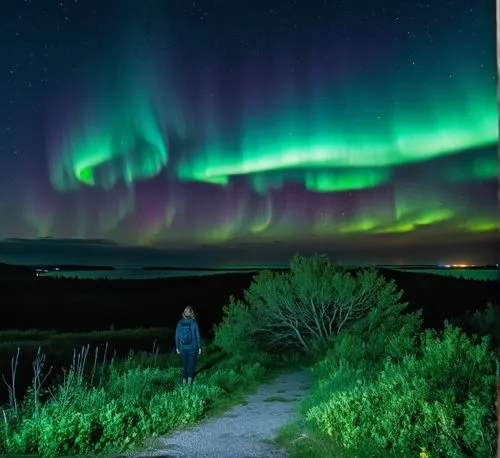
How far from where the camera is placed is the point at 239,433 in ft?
29.0

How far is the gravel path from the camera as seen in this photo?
7836 millimetres

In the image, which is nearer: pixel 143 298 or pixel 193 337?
pixel 193 337

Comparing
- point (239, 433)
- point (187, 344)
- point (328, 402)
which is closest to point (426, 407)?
point (328, 402)

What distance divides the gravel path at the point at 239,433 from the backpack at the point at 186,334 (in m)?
1.84

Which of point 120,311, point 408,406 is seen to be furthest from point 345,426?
point 120,311

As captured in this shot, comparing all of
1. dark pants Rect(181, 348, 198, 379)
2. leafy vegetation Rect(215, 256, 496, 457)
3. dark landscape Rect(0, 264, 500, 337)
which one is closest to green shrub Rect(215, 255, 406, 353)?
leafy vegetation Rect(215, 256, 496, 457)

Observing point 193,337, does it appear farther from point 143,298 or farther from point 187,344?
point 143,298

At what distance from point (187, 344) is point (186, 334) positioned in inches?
8.5

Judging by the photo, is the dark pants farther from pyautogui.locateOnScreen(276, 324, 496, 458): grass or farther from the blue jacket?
pyautogui.locateOnScreen(276, 324, 496, 458): grass

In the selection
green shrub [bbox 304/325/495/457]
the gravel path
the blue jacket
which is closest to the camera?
green shrub [bbox 304/325/495/457]

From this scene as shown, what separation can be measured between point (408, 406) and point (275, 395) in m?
4.77

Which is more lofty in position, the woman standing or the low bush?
the woman standing

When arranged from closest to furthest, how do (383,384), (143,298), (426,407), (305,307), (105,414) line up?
(426,407) < (105,414) < (383,384) < (305,307) < (143,298)

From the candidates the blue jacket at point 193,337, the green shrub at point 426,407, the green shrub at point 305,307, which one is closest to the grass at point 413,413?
the green shrub at point 426,407
